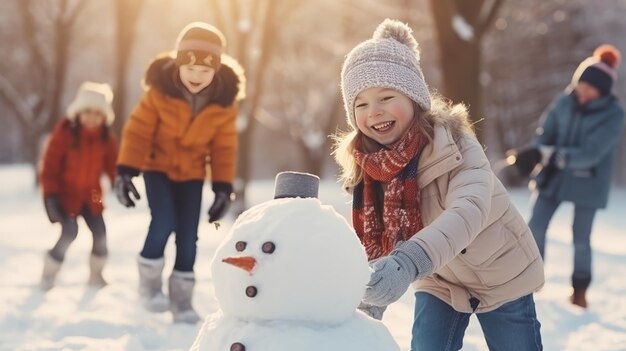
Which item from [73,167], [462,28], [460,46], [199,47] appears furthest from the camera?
[460,46]

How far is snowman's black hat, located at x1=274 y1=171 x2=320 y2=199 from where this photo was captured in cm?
223

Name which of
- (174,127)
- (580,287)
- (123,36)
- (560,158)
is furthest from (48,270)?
(123,36)

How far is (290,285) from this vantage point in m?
1.92

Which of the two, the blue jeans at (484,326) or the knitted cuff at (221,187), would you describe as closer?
the blue jeans at (484,326)

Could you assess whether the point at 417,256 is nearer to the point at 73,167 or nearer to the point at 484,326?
the point at 484,326

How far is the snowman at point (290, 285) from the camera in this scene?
1913 millimetres

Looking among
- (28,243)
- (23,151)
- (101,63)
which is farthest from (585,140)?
(23,151)

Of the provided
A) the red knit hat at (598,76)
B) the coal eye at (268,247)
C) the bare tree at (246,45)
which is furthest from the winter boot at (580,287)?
the bare tree at (246,45)

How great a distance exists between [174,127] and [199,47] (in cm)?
53

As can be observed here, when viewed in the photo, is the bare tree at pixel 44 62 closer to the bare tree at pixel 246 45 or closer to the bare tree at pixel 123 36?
the bare tree at pixel 123 36

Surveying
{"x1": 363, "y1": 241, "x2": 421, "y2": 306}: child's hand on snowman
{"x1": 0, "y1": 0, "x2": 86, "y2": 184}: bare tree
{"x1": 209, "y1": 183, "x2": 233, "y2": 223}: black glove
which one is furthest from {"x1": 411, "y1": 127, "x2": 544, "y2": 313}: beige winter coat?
{"x1": 0, "y1": 0, "x2": 86, "y2": 184}: bare tree

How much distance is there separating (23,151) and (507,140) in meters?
25.2

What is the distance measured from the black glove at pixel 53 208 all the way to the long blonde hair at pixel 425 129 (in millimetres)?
3366

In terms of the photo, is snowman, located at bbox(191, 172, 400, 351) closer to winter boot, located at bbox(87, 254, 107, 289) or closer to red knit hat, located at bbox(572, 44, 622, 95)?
red knit hat, located at bbox(572, 44, 622, 95)
